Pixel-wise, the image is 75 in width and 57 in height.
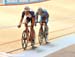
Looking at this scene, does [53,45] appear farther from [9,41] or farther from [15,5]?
[15,5]

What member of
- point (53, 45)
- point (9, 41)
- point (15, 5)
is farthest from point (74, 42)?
point (15, 5)

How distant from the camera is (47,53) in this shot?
7184mm

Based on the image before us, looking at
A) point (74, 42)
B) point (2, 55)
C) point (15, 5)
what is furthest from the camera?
A: point (15, 5)

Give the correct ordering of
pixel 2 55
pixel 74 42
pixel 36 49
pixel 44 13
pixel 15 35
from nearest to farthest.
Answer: pixel 2 55, pixel 36 49, pixel 44 13, pixel 74 42, pixel 15 35

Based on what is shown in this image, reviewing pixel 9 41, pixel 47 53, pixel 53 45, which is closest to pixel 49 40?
pixel 53 45

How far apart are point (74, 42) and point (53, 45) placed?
2.91ft

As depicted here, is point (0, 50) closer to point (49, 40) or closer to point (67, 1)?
point (49, 40)

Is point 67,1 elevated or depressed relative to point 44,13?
depressed

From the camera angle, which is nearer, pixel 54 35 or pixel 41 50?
pixel 41 50

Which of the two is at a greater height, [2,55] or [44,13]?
[44,13]

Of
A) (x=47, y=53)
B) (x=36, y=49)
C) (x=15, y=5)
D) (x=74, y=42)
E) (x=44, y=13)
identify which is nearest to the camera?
(x=47, y=53)

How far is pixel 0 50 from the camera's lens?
24.8 ft

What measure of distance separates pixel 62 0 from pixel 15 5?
7198 millimetres

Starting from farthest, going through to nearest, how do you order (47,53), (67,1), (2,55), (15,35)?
(67,1)
(15,35)
(47,53)
(2,55)
